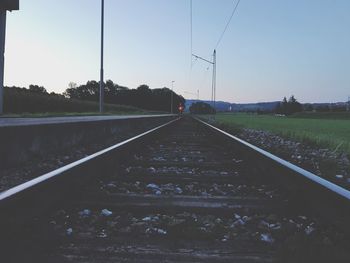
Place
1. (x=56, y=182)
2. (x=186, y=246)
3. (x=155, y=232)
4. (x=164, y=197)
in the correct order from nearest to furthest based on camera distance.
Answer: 1. (x=186, y=246)
2. (x=155, y=232)
3. (x=56, y=182)
4. (x=164, y=197)

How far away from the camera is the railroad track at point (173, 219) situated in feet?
9.25

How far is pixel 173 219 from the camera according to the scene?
12.2 feet

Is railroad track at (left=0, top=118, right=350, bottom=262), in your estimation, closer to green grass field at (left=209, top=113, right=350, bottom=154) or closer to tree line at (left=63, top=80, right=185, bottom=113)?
green grass field at (left=209, top=113, right=350, bottom=154)

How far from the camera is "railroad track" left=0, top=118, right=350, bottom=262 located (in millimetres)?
2820

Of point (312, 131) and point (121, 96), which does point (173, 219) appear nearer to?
point (312, 131)

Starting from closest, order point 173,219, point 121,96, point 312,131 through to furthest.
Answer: point 173,219 → point 312,131 → point 121,96

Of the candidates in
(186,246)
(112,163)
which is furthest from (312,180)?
(112,163)

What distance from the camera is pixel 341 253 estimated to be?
8.98 feet

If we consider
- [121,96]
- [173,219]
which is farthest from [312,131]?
[121,96]

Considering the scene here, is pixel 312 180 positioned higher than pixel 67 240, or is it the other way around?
pixel 312 180

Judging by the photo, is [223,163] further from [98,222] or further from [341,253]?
[341,253]

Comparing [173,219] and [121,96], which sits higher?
[121,96]

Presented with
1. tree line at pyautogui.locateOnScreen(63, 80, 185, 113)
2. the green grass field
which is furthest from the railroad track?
tree line at pyautogui.locateOnScreen(63, 80, 185, 113)

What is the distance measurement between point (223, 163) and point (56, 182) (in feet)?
13.3
